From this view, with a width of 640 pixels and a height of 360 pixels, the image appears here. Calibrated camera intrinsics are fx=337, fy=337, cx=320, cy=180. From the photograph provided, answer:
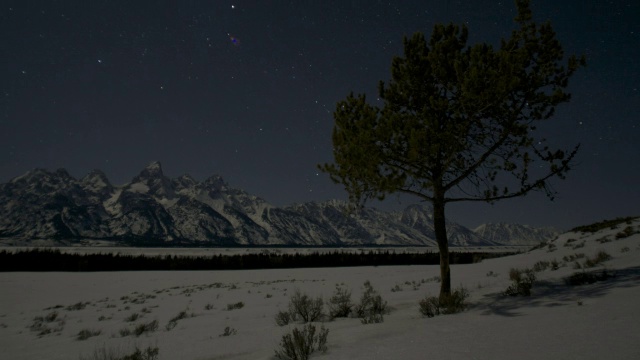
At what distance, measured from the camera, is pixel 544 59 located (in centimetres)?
912

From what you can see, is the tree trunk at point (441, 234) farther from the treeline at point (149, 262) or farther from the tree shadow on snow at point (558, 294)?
the treeline at point (149, 262)

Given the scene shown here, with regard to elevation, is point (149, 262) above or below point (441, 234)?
below

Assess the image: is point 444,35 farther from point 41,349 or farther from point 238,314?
point 41,349

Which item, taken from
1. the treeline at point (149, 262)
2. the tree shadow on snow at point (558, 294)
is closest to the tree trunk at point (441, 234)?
the tree shadow on snow at point (558, 294)

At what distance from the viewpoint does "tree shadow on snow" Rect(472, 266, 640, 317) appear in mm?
6957

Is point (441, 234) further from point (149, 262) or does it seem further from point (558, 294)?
point (149, 262)

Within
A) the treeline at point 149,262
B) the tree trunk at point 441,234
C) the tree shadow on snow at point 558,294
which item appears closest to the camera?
the tree shadow on snow at point 558,294

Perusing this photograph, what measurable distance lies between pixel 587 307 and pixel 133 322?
14372mm

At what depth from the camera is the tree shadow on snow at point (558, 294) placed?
22.8 feet

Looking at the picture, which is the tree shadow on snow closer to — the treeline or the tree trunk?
the tree trunk

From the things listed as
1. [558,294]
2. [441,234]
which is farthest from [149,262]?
[558,294]

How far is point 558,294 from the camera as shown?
773 centimetres

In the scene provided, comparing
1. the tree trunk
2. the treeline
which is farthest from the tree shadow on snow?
the treeline

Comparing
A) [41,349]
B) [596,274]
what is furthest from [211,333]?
[596,274]
